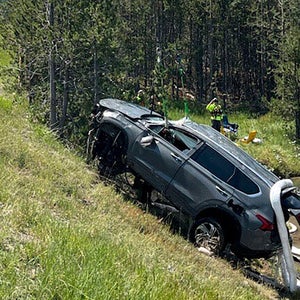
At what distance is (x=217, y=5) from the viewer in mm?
30594

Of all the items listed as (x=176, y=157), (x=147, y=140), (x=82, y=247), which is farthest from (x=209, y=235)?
(x=82, y=247)

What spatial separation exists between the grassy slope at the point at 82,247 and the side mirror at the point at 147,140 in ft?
3.20

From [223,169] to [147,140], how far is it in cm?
134

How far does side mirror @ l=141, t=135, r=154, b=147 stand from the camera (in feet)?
25.8

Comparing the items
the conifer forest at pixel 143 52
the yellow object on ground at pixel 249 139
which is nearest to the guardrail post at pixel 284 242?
the conifer forest at pixel 143 52

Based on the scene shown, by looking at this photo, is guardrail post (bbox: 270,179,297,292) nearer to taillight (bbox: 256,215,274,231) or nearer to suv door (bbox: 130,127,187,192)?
taillight (bbox: 256,215,274,231)

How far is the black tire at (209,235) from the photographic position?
7020 mm

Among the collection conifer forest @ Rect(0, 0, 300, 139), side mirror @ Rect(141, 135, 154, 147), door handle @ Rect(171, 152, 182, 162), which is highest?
side mirror @ Rect(141, 135, 154, 147)

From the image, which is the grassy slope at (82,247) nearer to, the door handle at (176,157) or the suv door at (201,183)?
the suv door at (201,183)

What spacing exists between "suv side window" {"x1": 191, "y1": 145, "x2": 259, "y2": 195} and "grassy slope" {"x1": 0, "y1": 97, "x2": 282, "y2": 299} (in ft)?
3.72

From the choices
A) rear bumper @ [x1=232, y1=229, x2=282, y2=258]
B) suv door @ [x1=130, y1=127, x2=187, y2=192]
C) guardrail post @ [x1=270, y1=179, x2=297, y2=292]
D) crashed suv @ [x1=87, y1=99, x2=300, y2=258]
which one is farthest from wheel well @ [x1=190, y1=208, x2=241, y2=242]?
suv door @ [x1=130, y1=127, x2=187, y2=192]

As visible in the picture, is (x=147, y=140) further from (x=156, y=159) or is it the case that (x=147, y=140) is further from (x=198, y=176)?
(x=198, y=176)

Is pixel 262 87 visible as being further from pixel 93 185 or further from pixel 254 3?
pixel 93 185

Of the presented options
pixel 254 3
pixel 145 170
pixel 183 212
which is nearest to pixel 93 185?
pixel 145 170
